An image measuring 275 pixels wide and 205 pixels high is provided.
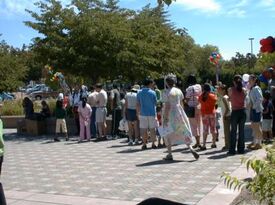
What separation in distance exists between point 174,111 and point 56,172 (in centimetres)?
274

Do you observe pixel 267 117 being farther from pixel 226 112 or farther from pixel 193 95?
pixel 193 95

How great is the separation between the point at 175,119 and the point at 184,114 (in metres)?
0.22

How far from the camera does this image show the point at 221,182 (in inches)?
301

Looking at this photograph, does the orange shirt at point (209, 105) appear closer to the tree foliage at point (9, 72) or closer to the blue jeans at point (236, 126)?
the blue jeans at point (236, 126)

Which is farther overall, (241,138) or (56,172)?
(241,138)

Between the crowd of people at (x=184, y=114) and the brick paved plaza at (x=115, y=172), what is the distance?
493mm

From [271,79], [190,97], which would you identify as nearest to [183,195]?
[190,97]

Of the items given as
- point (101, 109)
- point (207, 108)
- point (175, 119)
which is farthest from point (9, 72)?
point (175, 119)

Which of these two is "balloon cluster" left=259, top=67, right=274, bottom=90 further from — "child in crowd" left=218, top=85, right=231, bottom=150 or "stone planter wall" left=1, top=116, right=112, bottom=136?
"stone planter wall" left=1, top=116, right=112, bottom=136

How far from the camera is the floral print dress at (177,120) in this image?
9.81 m

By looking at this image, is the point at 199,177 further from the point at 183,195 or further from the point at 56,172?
the point at 56,172

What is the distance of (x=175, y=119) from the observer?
9836 mm

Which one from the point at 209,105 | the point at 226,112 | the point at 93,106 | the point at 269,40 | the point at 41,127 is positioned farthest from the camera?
the point at 41,127

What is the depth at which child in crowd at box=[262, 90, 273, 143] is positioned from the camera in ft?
39.3
